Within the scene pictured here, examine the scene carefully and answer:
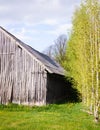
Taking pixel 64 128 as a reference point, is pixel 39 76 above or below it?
above

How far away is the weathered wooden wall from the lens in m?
30.5

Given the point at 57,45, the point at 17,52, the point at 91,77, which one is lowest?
the point at 91,77

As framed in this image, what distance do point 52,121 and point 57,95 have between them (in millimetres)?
16401

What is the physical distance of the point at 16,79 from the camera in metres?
31.2

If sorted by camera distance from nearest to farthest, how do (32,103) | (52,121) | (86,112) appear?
1. (52,121)
2. (86,112)
3. (32,103)

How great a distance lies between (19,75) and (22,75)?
0.90ft

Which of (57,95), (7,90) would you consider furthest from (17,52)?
(57,95)

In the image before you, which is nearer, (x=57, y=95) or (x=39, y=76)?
(x=39, y=76)

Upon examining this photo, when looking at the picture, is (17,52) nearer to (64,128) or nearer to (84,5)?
(84,5)

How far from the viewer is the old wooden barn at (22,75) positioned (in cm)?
3052

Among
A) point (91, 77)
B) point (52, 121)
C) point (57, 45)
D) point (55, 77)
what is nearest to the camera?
point (52, 121)

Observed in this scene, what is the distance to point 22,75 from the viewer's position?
102 feet

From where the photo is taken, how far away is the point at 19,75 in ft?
102

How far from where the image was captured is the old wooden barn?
100 ft
